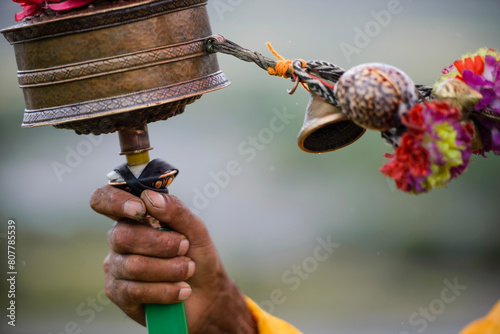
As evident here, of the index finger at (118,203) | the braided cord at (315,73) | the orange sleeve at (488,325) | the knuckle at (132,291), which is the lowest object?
the orange sleeve at (488,325)

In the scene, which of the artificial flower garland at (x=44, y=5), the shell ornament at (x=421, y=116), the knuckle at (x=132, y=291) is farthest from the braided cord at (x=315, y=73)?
the knuckle at (x=132, y=291)

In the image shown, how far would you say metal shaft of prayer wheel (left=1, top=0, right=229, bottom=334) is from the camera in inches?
46.2

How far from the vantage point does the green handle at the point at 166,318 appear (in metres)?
1.40

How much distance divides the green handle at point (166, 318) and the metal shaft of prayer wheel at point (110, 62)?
1.19ft

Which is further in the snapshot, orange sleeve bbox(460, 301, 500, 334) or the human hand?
the human hand

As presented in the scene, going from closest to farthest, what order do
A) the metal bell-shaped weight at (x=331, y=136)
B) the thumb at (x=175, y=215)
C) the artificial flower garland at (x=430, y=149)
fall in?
the artificial flower garland at (x=430, y=149)
the metal bell-shaped weight at (x=331, y=136)
the thumb at (x=175, y=215)

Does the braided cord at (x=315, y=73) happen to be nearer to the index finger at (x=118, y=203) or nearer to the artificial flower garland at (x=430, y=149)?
the artificial flower garland at (x=430, y=149)

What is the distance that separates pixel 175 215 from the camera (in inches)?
53.8

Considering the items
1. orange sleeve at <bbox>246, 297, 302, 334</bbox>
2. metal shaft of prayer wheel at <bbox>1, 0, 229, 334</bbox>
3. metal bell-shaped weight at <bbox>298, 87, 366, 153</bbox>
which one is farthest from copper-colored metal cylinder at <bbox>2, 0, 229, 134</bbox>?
orange sleeve at <bbox>246, 297, 302, 334</bbox>

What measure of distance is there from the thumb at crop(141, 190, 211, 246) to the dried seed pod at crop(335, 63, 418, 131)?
0.55 m

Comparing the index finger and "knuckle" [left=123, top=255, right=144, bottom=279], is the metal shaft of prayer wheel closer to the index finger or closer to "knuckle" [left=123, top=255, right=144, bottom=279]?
the index finger

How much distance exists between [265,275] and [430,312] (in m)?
1.20

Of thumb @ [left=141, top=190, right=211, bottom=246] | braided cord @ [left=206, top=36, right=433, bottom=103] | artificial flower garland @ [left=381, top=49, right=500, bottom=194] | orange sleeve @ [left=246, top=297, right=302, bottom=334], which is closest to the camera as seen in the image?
artificial flower garland @ [left=381, top=49, right=500, bottom=194]

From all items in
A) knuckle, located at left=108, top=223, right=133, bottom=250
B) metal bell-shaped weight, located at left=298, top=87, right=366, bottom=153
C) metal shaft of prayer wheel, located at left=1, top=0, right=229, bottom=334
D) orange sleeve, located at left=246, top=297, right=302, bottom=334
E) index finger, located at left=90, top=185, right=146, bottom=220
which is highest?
metal shaft of prayer wheel, located at left=1, top=0, right=229, bottom=334
